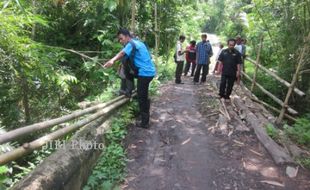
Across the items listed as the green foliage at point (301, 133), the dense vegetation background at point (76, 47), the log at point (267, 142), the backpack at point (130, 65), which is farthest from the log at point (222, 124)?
the backpack at point (130, 65)

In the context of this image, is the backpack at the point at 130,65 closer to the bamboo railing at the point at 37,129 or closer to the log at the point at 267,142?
the bamboo railing at the point at 37,129

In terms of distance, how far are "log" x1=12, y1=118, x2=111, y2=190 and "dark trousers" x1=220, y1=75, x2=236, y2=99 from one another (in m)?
4.56

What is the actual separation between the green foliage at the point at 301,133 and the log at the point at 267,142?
527 millimetres

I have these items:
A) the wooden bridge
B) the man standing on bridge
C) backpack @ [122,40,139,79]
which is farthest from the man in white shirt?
backpack @ [122,40,139,79]

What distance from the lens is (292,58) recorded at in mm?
10922

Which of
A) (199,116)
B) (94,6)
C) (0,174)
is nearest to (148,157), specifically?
(0,174)

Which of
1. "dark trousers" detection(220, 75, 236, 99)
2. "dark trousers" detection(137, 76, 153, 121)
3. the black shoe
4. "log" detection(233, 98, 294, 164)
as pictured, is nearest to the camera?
"log" detection(233, 98, 294, 164)

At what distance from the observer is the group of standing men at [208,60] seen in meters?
8.75

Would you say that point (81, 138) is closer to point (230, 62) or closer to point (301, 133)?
point (301, 133)

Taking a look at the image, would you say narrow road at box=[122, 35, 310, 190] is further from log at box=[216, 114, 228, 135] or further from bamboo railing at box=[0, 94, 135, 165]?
bamboo railing at box=[0, 94, 135, 165]

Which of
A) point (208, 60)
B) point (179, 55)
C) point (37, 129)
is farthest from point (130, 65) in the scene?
point (208, 60)

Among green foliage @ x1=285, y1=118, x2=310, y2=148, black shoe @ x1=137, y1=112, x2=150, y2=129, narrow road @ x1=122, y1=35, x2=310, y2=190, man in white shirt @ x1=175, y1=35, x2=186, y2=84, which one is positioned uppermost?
man in white shirt @ x1=175, y1=35, x2=186, y2=84

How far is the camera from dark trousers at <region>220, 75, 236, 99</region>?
893 cm

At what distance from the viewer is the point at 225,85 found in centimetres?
916
